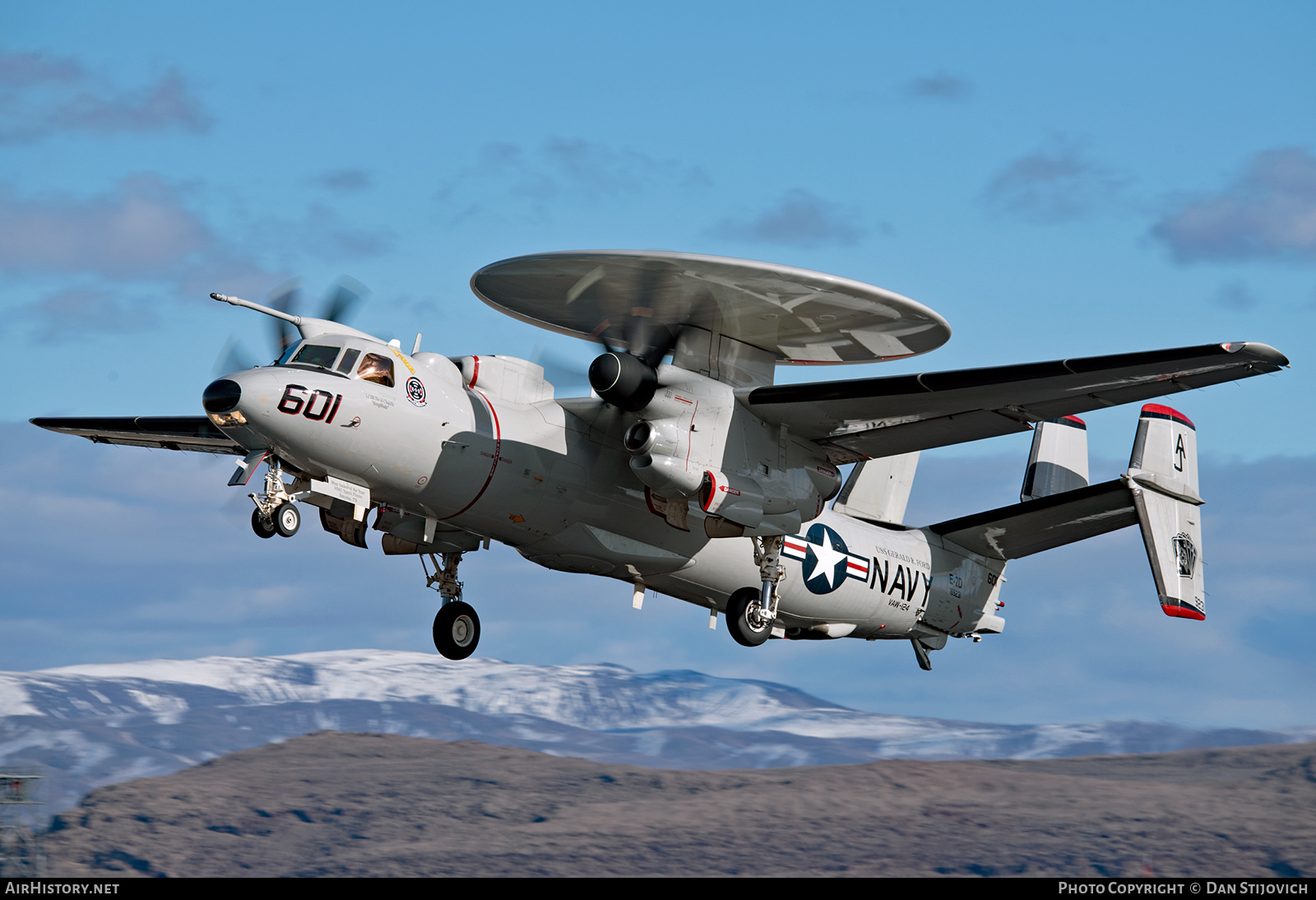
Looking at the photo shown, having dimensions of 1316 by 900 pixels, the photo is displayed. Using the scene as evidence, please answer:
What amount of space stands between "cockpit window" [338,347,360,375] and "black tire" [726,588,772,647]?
281 inches

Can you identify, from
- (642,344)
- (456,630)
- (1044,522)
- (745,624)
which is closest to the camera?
(642,344)

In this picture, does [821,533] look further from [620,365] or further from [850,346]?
[620,365]

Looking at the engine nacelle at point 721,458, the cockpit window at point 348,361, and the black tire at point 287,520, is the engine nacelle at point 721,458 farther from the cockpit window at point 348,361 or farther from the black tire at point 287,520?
the black tire at point 287,520

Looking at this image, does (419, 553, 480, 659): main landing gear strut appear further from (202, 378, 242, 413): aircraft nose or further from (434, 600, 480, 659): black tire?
(202, 378, 242, 413): aircraft nose

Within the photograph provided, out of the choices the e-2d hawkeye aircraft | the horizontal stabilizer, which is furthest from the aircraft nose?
the horizontal stabilizer

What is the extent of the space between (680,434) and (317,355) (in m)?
4.79

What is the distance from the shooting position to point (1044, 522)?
20.9 m

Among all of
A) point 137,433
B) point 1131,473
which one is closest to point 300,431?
point 137,433

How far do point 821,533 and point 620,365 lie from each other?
5658mm

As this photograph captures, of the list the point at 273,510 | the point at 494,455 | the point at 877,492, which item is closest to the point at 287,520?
the point at 273,510

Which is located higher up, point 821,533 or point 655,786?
point 821,533

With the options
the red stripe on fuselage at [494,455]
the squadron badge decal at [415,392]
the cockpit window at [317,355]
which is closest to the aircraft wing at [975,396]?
the red stripe on fuselage at [494,455]

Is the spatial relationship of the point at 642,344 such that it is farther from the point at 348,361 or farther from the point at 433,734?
the point at 433,734

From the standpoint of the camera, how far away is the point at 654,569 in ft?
60.3
